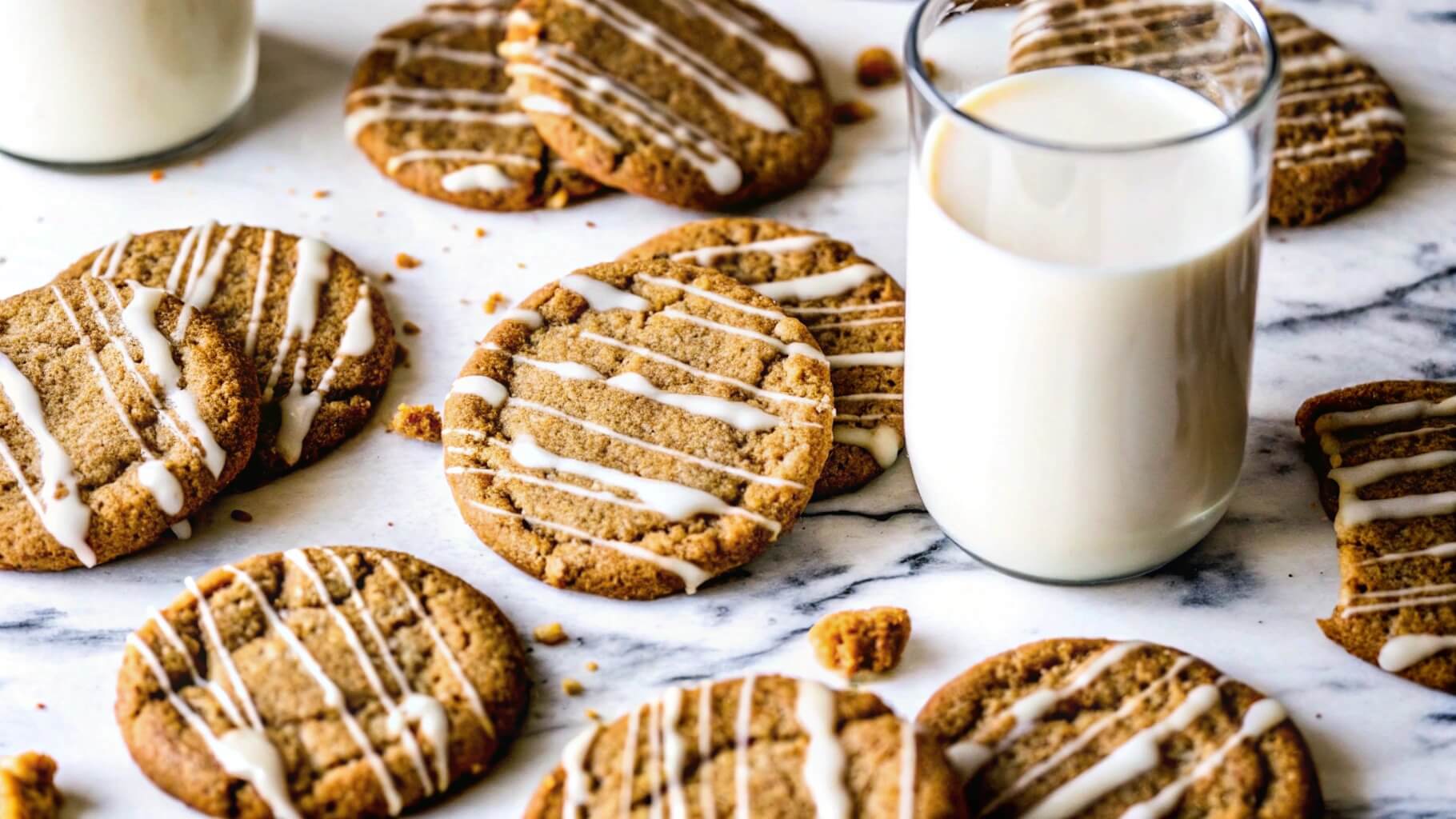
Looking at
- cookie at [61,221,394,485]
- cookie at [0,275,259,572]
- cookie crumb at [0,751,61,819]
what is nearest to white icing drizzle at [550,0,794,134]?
cookie at [61,221,394,485]

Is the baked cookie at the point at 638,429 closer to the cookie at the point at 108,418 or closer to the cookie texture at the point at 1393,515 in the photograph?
the cookie at the point at 108,418

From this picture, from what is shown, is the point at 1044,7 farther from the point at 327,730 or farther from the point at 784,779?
the point at 327,730

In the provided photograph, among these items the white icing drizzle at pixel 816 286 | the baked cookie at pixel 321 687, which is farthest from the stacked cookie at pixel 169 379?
the white icing drizzle at pixel 816 286

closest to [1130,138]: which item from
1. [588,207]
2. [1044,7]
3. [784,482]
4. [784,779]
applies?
[1044,7]

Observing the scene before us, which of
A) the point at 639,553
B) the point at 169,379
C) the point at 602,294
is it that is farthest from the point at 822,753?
the point at 169,379

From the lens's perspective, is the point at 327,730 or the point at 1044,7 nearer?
the point at 327,730

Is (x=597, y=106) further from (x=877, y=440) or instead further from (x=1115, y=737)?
(x=1115, y=737)
